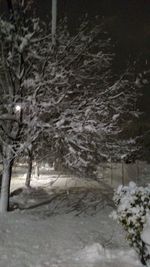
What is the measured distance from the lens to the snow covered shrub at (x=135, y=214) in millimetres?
5660

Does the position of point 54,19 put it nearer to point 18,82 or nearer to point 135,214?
point 18,82

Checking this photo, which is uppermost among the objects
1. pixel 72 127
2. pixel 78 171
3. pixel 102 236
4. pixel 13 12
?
pixel 13 12

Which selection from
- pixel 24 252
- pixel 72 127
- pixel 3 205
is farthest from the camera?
pixel 3 205

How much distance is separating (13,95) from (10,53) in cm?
105

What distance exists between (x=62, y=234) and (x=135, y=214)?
301cm

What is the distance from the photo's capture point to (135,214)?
18.6 ft

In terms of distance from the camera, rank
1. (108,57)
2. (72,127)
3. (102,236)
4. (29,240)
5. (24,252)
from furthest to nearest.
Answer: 1. (108,57)
2. (72,127)
3. (102,236)
4. (29,240)
5. (24,252)

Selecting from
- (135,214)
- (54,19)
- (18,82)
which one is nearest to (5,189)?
(18,82)

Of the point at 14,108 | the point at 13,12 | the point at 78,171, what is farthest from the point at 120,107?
the point at 13,12

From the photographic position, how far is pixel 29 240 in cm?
773

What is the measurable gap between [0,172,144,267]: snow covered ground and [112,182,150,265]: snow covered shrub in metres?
0.36

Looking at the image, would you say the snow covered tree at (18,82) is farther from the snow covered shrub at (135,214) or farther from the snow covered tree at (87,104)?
the snow covered shrub at (135,214)

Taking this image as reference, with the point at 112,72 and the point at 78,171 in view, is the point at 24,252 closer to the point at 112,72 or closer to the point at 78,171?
the point at 78,171

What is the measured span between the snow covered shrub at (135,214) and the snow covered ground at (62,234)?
357 millimetres
